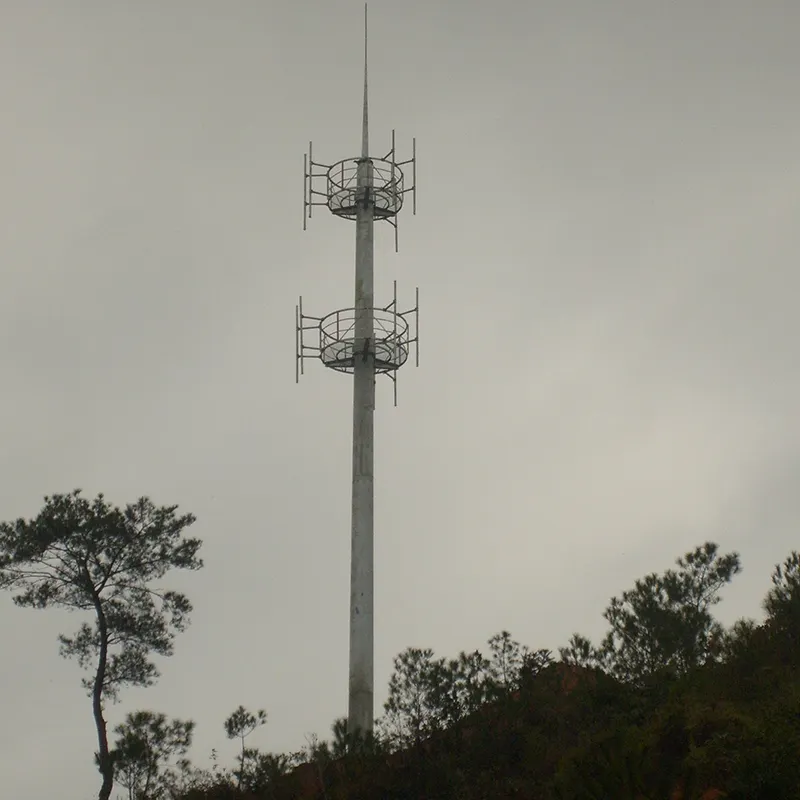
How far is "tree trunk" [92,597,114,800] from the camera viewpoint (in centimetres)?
2712

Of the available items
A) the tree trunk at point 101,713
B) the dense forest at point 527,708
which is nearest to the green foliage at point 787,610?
the dense forest at point 527,708

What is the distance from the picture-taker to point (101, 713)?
94.7 feet

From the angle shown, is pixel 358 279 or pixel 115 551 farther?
pixel 358 279

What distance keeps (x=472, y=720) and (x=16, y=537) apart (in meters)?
12.9

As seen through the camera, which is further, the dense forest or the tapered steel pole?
the tapered steel pole

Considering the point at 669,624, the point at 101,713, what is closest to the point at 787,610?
the point at 669,624

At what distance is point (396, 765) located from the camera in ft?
72.0

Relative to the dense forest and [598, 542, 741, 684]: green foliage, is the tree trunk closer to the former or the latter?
the dense forest

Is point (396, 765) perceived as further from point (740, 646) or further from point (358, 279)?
point (358, 279)

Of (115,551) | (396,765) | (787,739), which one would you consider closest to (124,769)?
(115,551)

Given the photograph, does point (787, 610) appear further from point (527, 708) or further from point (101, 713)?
point (101, 713)

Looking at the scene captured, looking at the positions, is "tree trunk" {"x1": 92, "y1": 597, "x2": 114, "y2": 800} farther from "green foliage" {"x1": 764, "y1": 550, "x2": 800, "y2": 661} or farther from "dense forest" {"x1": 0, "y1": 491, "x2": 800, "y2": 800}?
"green foliage" {"x1": 764, "y1": 550, "x2": 800, "y2": 661}

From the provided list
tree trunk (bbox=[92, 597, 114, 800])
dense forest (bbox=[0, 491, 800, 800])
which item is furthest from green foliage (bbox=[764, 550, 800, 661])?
tree trunk (bbox=[92, 597, 114, 800])

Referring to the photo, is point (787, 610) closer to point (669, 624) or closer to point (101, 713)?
point (669, 624)
